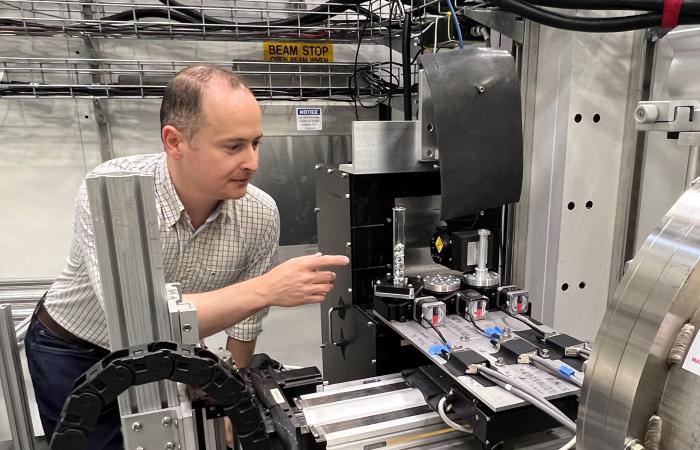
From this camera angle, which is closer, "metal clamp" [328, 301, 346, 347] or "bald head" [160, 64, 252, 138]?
"bald head" [160, 64, 252, 138]

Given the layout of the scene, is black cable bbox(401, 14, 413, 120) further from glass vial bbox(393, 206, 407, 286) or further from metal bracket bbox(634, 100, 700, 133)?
metal bracket bbox(634, 100, 700, 133)

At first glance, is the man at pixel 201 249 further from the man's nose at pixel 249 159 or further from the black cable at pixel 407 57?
the black cable at pixel 407 57

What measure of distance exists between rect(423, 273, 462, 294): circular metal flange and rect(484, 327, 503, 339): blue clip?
0.14 metres

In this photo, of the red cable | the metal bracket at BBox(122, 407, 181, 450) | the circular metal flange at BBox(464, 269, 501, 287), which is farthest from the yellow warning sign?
the metal bracket at BBox(122, 407, 181, 450)

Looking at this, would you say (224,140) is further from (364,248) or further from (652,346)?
(652,346)

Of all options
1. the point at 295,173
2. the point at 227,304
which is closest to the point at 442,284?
the point at 227,304

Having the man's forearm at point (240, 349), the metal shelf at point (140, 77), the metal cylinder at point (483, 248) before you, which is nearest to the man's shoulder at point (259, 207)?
the man's forearm at point (240, 349)

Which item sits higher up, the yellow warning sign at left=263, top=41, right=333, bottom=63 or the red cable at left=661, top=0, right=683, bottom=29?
the yellow warning sign at left=263, top=41, right=333, bottom=63

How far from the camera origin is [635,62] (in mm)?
1158

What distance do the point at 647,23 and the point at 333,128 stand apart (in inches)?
53.5

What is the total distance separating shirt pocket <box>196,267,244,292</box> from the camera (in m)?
1.25

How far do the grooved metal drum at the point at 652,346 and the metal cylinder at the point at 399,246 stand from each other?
2.19ft

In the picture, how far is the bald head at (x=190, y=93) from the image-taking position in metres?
1.01

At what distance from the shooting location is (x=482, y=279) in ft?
3.69
